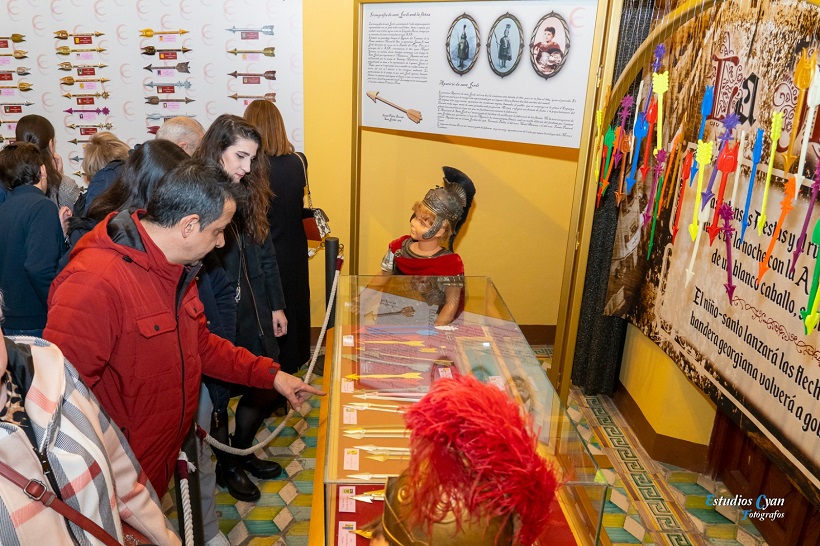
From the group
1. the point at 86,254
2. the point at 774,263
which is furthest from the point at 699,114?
the point at 86,254

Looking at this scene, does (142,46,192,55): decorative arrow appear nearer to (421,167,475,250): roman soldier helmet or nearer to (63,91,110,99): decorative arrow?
(63,91,110,99): decorative arrow

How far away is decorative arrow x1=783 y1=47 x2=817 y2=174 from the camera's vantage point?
7.87 ft

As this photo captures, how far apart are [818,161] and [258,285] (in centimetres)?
272

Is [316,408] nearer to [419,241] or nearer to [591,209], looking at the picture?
[419,241]

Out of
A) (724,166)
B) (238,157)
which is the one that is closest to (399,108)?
(238,157)

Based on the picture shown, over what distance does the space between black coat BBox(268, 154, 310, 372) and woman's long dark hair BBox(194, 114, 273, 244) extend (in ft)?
2.17

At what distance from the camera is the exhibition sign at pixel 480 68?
11.8ft

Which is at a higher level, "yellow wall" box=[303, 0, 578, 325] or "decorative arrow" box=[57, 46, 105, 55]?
"decorative arrow" box=[57, 46, 105, 55]

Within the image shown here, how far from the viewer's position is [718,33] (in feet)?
10.4

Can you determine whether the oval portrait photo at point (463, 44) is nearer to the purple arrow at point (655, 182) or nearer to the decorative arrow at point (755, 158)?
the purple arrow at point (655, 182)

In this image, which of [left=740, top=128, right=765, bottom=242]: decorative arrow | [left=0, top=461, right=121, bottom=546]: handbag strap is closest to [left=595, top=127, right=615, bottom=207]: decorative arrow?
[left=740, top=128, right=765, bottom=242]: decorative arrow

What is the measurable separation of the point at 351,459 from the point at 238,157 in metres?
1.78

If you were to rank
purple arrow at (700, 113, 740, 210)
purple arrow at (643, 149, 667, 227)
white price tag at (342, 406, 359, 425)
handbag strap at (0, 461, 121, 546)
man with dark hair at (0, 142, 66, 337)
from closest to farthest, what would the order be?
1. handbag strap at (0, 461, 121, 546)
2. white price tag at (342, 406, 359, 425)
3. purple arrow at (700, 113, 740, 210)
4. man with dark hair at (0, 142, 66, 337)
5. purple arrow at (643, 149, 667, 227)

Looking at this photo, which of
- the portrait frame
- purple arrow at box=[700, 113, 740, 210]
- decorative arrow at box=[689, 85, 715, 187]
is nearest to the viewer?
purple arrow at box=[700, 113, 740, 210]
